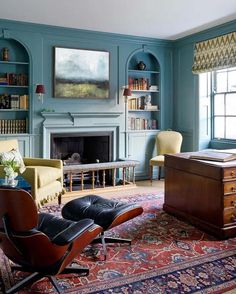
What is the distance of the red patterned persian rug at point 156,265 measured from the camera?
2322 millimetres

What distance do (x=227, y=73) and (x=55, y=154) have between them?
3.39 metres

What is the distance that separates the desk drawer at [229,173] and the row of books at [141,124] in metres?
A: 3.17

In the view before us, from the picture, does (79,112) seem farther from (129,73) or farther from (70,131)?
(129,73)

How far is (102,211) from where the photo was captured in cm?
290

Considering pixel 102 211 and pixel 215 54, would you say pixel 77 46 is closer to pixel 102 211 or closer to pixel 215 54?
pixel 215 54

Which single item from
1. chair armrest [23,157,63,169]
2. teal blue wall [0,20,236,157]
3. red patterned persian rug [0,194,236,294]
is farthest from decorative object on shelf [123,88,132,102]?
red patterned persian rug [0,194,236,294]

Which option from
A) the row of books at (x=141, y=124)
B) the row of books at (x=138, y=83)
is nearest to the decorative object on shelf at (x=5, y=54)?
the row of books at (x=138, y=83)

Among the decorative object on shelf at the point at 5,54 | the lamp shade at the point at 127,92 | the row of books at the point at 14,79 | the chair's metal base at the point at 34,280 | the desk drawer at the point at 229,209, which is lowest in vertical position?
the chair's metal base at the point at 34,280

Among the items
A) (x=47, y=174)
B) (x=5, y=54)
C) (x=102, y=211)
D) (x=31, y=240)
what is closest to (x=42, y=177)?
Result: (x=47, y=174)

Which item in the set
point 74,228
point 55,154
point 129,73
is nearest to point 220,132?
point 129,73

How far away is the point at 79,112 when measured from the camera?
569 cm

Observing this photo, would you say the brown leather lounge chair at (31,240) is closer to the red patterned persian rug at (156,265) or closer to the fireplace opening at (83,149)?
the red patterned persian rug at (156,265)

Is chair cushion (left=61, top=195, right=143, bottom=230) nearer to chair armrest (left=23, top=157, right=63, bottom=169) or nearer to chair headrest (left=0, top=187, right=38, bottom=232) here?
chair headrest (left=0, top=187, right=38, bottom=232)

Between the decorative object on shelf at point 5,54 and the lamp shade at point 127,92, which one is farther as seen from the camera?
the lamp shade at point 127,92
